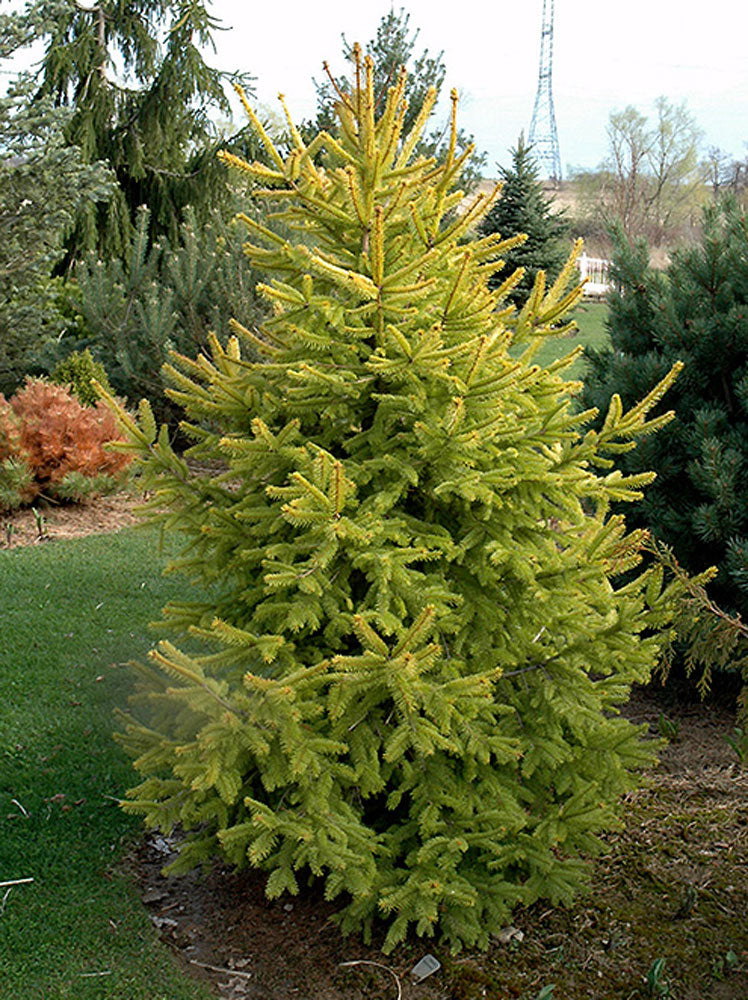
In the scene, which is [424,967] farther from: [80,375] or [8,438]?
[80,375]

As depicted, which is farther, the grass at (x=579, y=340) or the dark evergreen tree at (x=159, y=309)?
the grass at (x=579, y=340)

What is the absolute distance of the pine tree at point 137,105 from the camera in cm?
1277

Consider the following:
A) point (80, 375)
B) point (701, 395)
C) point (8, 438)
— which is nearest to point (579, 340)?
point (80, 375)

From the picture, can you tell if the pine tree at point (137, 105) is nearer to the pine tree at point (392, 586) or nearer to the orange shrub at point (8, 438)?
the orange shrub at point (8, 438)

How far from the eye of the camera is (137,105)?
13.1 metres

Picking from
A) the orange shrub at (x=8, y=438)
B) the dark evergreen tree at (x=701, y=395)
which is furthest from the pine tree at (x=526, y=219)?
the dark evergreen tree at (x=701, y=395)

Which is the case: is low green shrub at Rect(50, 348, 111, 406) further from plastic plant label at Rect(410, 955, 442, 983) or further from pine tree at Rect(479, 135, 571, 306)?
pine tree at Rect(479, 135, 571, 306)

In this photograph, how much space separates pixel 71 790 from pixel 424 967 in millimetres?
1709

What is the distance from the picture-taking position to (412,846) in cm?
299

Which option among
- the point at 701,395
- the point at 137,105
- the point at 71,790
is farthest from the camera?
the point at 137,105

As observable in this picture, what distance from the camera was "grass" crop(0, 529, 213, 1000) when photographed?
9.32 feet

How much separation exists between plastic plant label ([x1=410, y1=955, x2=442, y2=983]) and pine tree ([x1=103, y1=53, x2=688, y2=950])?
0.09 metres

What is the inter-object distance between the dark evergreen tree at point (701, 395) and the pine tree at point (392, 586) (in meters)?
1.36

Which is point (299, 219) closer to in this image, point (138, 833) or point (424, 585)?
point (424, 585)
